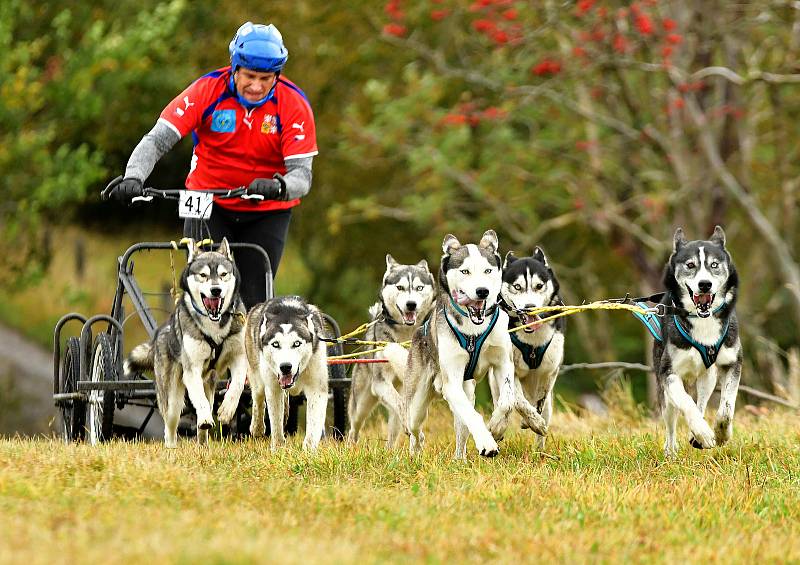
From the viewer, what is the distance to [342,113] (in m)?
24.2

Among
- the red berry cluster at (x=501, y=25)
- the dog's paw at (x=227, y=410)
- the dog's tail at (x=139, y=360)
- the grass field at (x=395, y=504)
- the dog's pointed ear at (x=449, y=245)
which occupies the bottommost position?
the grass field at (x=395, y=504)

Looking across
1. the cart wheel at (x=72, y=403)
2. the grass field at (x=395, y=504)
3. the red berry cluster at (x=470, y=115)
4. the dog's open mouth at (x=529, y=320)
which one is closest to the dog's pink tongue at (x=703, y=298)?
the grass field at (x=395, y=504)

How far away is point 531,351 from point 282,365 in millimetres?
1528

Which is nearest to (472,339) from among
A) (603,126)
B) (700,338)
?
(700,338)

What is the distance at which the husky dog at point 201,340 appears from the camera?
824 centimetres

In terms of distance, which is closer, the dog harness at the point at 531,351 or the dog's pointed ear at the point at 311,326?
the dog's pointed ear at the point at 311,326

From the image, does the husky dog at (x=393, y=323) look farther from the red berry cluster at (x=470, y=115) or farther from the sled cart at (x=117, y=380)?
the red berry cluster at (x=470, y=115)

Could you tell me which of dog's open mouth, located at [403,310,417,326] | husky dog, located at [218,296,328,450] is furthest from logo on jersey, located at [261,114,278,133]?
dog's open mouth, located at [403,310,417,326]

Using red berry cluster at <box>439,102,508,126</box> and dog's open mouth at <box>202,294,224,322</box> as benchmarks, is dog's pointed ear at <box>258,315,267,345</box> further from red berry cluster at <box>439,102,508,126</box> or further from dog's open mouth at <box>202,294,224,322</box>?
red berry cluster at <box>439,102,508,126</box>

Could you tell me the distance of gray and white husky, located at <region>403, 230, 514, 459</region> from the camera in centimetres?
745

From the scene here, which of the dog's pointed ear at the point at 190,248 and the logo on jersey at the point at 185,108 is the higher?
the logo on jersey at the point at 185,108

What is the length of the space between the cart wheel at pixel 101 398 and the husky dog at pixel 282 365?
0.92 metres

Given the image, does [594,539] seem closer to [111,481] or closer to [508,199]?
[111,481]

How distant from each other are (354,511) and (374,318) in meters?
4.03
